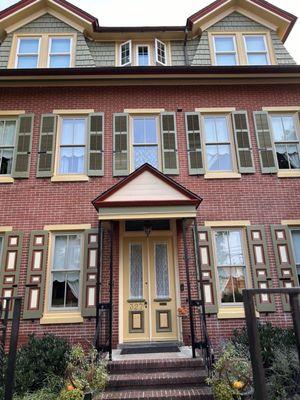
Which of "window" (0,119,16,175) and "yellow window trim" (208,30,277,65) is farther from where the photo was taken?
"yellow window trim" (208,30,277,65)

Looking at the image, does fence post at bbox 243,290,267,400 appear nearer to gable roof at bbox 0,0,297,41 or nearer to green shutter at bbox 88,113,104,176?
green shutter at bbox 88,113,104,176

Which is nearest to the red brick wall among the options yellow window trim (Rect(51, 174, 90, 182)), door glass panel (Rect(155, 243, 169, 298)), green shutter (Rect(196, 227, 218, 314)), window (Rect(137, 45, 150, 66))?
yellow window trim (Rect(51, 174, 90, 182))

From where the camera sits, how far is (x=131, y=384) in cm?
594

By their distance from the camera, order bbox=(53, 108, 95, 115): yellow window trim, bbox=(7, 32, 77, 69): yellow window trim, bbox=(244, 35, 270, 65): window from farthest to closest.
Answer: bbox=(244, 35, 270, 65): window
bbox=(7, 32, 77, 69): yellow window trim
bbox=(53, 108, 95, 115): yellow window trim

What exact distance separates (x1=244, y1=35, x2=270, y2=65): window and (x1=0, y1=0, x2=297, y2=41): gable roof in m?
0.70

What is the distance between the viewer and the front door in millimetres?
8078

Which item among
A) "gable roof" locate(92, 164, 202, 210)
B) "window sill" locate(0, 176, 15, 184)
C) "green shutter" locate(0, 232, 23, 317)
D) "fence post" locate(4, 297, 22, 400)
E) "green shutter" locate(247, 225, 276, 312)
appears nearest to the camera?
"fence post" locate(4, 297, 22, 400)

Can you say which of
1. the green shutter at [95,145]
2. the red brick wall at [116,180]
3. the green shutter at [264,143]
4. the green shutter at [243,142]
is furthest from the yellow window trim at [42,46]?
the green shutter at [264,143]

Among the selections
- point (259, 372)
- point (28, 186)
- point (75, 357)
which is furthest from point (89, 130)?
point (259, 372)

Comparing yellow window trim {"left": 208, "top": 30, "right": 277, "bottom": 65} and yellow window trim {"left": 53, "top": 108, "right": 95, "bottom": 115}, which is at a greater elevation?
yellow window trim {"left": 208, "top": 30, "right": 277, "bottom": 65}

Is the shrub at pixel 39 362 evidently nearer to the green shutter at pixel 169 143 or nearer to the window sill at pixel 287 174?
the green shutter at pixel 169 143

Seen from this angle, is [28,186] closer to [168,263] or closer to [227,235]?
[168,263]

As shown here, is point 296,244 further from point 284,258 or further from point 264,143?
point 264,143

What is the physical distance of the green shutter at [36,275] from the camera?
26.0ft
